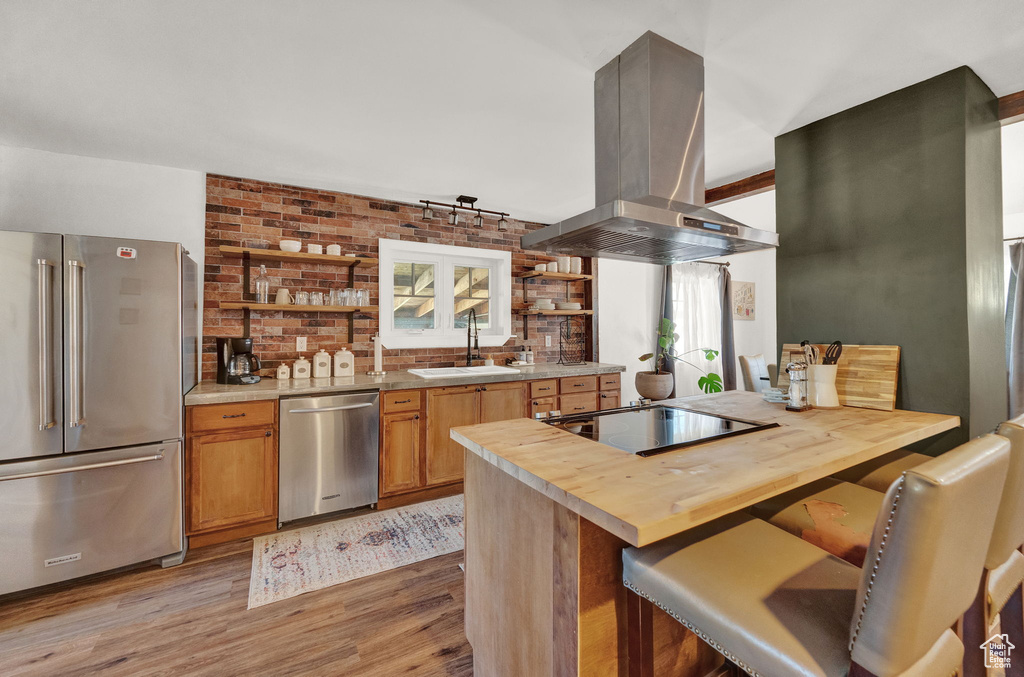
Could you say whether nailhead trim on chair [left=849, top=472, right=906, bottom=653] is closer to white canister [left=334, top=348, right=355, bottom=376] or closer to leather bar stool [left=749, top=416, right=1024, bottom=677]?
leather bar stool [left=749, top=416, right=1024, bottom=677]

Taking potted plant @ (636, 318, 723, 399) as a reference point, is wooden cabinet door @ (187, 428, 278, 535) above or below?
below

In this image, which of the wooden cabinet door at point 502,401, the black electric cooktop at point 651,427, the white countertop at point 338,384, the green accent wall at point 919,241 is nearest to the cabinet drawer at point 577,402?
the white countertop at point 338,384

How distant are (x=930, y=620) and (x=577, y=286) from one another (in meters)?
4.21

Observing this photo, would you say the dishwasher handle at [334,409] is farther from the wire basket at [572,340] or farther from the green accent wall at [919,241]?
the green accent wall at [919,241]

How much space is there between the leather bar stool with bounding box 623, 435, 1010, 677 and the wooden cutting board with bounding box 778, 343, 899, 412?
1374mm

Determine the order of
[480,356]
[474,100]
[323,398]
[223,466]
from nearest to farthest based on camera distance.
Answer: [474,100], [223,466], [323,398], [480,356]

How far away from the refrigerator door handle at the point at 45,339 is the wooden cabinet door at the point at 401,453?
175 centimetres

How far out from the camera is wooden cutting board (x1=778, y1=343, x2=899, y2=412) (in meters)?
2.08

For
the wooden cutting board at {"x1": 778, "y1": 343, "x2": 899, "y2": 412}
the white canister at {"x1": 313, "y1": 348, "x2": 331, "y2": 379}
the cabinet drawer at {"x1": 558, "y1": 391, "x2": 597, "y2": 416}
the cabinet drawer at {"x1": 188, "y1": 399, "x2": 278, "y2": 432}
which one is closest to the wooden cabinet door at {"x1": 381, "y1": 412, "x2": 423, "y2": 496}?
the white canister at {"x1": 313, "y1": 348, "x2": 331, "y2": 379}

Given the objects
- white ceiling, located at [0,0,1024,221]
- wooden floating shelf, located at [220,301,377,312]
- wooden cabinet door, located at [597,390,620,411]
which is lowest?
wooden cabinet door, located at [597,390,620,411]

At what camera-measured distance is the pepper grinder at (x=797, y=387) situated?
80.8 inches

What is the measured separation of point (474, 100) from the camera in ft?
7.35

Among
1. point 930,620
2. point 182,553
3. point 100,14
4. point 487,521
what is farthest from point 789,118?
point 182,553

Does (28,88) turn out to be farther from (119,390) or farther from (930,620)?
(930,620)
